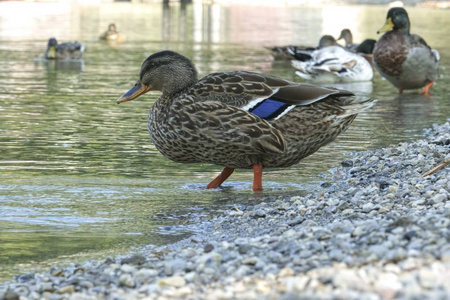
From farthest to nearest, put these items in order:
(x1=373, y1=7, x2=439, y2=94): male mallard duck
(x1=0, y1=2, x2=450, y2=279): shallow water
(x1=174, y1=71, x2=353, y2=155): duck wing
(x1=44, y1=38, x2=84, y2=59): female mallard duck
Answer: (x1=44, y1=38, x2=84, y2=59): female mallard duck
(x1=373, y1=7, x2=439, y2=94): male mallard duck
(x1=174, y1=71, x2=353, y2=155): duck wing
(x1=0, y1=2, x2=450, y2=279): shallow water

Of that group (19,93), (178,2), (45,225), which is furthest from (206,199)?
(178,2)

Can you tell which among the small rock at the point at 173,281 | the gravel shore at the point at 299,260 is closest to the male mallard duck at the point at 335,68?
the gravel shore at the point at 299,260

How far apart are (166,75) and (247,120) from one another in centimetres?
97

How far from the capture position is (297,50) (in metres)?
20.5

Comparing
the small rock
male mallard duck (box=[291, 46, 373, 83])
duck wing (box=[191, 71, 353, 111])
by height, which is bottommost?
the small rock

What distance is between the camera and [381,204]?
6.87 metres

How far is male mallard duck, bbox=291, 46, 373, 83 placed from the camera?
1819cm

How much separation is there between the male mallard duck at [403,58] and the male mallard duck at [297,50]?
341cm

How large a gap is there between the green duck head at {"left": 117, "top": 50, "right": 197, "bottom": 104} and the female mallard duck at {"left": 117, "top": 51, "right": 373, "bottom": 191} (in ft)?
0.37

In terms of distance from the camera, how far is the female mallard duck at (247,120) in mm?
8062

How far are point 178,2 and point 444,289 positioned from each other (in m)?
78.2

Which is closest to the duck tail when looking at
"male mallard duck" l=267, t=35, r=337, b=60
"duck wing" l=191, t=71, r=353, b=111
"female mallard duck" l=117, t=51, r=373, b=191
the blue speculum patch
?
"female mallard duck" l=117, t=51, r=373, b=191

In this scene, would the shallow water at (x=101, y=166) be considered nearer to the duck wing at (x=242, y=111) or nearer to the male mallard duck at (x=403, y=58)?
the male mallard duck at (x=403, y=58)

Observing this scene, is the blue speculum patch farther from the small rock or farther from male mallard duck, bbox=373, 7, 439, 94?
male mallard duck, bbox=373, 7, 439, 94
